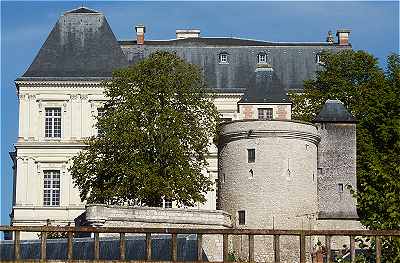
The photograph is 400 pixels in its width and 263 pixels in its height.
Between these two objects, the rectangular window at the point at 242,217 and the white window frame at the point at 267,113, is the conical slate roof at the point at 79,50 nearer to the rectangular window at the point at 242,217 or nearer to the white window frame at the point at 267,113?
the white window frame at the point at 267,113

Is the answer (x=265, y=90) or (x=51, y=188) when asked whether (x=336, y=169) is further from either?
(x=51, y=188)

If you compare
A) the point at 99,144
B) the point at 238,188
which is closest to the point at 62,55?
the point at 99,144

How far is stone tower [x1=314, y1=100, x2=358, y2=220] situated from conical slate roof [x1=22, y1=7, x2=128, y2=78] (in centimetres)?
1857

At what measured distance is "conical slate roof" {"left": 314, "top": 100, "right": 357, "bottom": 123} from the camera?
4775 centimetres

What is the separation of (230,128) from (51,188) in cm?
1895

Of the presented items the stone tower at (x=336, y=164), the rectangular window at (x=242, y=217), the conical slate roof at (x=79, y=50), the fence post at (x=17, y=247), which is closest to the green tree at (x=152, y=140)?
the rectangular window at (x=242, y=217)

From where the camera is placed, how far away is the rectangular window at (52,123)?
63.3 m

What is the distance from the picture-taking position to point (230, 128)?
45406mm

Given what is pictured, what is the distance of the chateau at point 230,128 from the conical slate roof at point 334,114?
5cm

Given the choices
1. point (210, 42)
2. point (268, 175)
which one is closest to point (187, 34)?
point (210, 42)

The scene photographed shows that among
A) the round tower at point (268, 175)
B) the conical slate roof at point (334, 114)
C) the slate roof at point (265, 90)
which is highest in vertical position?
the slate roof at point (265, 90)

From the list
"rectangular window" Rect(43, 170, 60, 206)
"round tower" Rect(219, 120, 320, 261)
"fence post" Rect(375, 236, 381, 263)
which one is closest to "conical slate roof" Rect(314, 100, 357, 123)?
"round tower" Rect(219, 120, 320, 261)

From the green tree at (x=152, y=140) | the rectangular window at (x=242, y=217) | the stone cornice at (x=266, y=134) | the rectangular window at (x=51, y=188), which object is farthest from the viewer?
the rectangular window at (x=51, y=188)

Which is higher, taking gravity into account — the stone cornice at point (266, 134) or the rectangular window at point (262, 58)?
the rectangular window at point (262, 58)
